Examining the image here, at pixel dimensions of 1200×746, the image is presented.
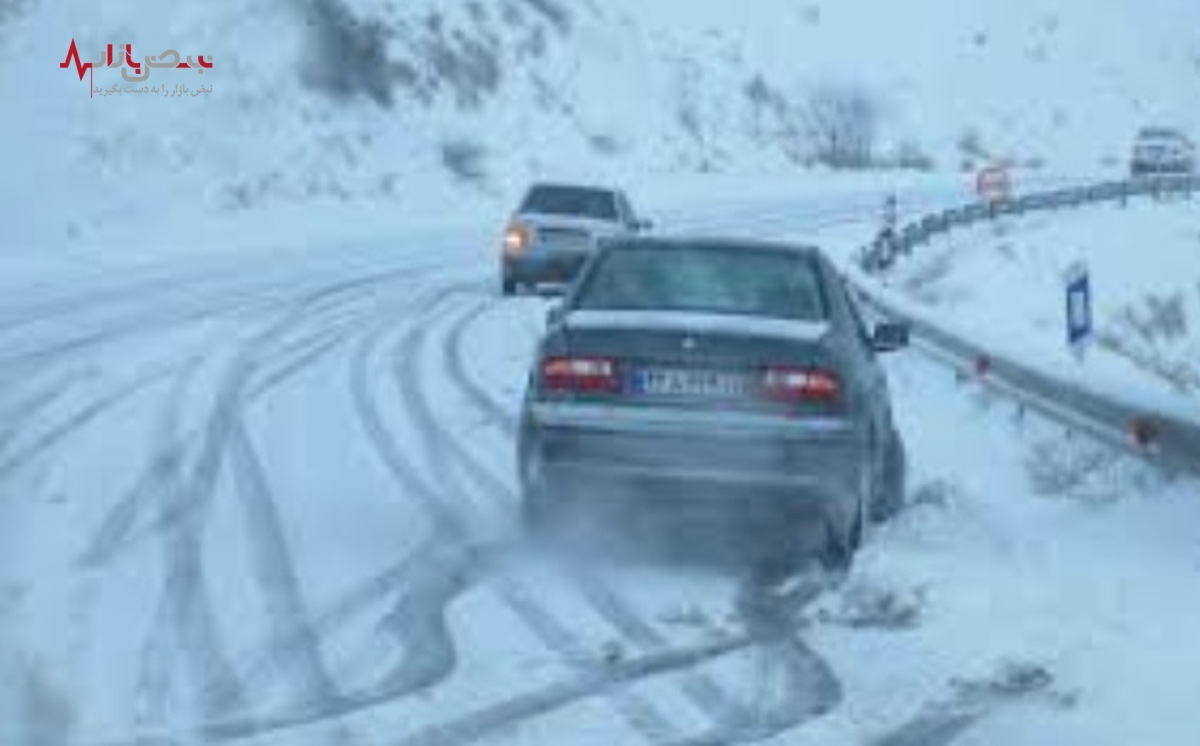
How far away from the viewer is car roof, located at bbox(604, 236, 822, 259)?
A: 1289cm

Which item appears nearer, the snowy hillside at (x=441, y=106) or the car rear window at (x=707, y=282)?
the car rear window at (x=707, y=282)

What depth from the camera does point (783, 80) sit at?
69.9 metres

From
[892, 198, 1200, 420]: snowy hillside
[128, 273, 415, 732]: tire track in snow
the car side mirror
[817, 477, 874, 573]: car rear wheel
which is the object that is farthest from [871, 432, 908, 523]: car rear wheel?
[892, 198, 1200, 420]: snowy hillside

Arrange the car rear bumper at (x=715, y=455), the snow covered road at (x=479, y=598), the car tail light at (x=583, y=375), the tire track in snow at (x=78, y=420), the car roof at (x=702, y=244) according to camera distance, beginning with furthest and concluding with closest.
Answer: the tire track in snow at (x=78, y=420) < the car roof at (x=702, y=244) < the car tail light at (x=583, y=375) < the car rear bumper at (x=715, y=455) < the snow covered road at (x=479, y=598)

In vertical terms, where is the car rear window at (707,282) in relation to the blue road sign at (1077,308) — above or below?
above

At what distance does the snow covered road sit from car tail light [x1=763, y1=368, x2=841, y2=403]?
2.64 feet

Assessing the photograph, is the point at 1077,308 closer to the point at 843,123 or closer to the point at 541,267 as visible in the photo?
the point at 541,267

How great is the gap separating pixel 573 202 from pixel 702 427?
66.8 ft

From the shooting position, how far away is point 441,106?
51.2 metres

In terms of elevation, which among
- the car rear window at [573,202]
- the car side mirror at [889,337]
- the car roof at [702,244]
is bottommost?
the car rear window at [573,202]

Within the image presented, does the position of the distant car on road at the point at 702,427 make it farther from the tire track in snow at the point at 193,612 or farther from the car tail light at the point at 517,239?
the car tail light at the point at 517,239

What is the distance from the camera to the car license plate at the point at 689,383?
460 inches

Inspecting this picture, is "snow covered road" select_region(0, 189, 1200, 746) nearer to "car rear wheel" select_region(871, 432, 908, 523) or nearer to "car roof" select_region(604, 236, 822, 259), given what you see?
"car rear wheel" select_region(871, 432, 908, 523)

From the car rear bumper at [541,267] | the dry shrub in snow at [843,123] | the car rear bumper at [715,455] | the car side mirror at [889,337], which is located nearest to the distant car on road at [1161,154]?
the dry shrub in snow at [843,123]
